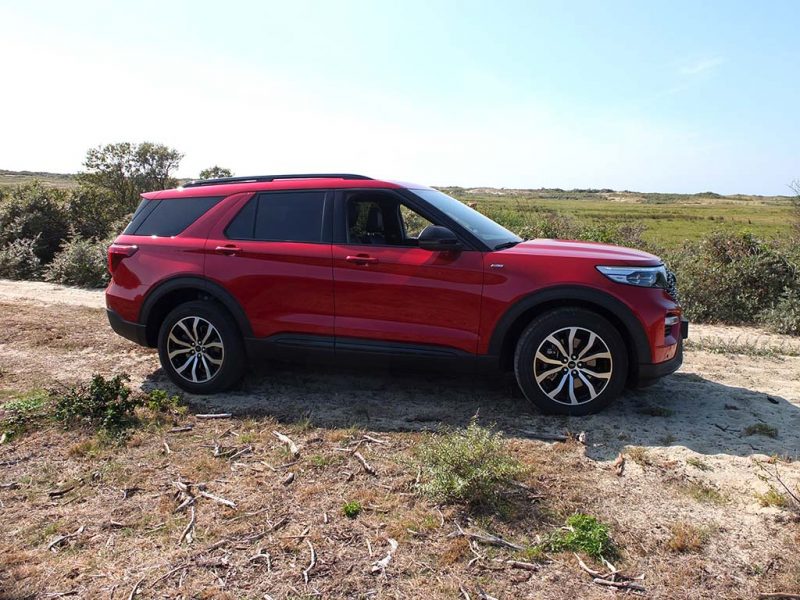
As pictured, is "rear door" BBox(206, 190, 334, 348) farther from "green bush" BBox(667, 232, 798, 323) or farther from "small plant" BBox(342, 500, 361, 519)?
"green bush" BBox(667, 232, 798, 323)

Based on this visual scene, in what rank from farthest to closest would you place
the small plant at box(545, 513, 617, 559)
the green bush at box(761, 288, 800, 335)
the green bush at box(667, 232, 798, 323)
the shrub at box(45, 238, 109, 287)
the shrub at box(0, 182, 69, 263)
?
the shrub at box(0, 182, 69, 263) → the shrub at box(45, 238, 109, 287) → the green bush at box(667, 232, 798, 323) → the green bush at box(761, 288, 800, 335) → the small plant at box(545, 513, 617, 559)

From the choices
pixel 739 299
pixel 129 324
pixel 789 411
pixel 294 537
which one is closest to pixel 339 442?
pixel 294 537

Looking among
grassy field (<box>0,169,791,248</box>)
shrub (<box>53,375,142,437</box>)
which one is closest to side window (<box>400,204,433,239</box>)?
shrub (<box>53,375,142,437</box>)

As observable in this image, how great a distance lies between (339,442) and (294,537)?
1174 mm

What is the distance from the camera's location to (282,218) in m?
5.01

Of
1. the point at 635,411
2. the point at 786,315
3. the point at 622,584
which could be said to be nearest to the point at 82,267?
the point at 635,411

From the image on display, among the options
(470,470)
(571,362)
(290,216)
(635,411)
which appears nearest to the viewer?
(470,470)

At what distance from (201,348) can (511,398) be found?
8.85 ft

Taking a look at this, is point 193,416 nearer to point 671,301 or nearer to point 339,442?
point 339,442

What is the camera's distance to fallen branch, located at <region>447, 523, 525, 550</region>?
2.86 metres

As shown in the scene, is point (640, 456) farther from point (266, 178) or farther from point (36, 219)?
point (36, 219)

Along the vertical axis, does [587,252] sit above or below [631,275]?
above

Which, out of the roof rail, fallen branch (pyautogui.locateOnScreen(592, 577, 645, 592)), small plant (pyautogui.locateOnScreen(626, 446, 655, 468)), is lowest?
fallen branch (pyautogui.locateOnScreen(592, 577, 645, 592))

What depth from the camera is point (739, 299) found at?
348 inches
